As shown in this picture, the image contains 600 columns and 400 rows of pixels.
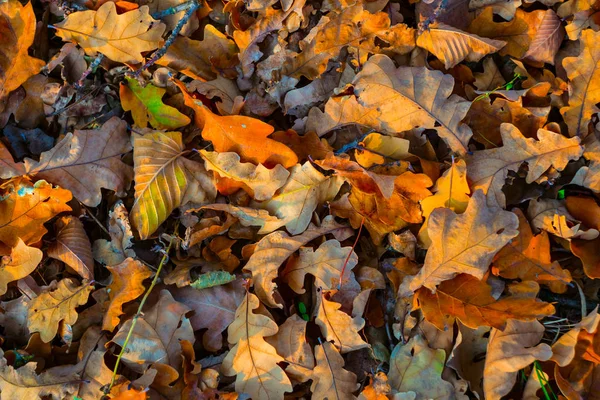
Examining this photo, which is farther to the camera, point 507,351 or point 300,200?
point 300,200

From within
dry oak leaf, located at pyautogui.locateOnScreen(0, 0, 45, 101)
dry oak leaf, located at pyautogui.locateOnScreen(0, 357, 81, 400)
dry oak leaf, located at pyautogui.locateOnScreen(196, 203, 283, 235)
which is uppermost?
dry oak leaf, located at pyautogui.locateOnScreen(0, 0, 45, 101)

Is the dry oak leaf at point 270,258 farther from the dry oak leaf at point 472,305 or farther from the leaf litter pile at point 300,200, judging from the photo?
the dry oak leaf at point 472,305

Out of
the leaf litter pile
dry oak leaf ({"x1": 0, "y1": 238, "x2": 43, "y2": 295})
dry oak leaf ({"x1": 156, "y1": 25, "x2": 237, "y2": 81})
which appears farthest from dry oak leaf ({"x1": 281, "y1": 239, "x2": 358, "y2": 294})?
dry oak leaf ({"x1": 0, "y1": 238, "x2": 43, "y2": 295})

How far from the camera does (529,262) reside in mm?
1642

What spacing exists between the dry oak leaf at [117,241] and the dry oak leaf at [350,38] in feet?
2.66

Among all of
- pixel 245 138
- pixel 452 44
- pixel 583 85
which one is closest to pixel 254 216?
pixel 245 138

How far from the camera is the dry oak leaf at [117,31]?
182 centimetres

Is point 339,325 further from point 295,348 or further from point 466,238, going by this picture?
point 466,238

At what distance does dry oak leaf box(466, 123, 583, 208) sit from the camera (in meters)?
1.66

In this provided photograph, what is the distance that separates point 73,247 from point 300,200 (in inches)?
31.1

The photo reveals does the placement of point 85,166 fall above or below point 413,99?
below

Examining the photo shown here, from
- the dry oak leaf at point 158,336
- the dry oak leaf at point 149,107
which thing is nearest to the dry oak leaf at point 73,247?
the dry oak leaf at point 158,336

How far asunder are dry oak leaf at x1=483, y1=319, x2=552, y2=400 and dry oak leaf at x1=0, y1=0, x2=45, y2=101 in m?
1.82

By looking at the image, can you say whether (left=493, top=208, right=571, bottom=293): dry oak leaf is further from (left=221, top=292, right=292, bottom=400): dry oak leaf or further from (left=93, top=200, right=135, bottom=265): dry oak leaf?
(left=93, top=200, right=135, bottom=265): dry oak leaf
